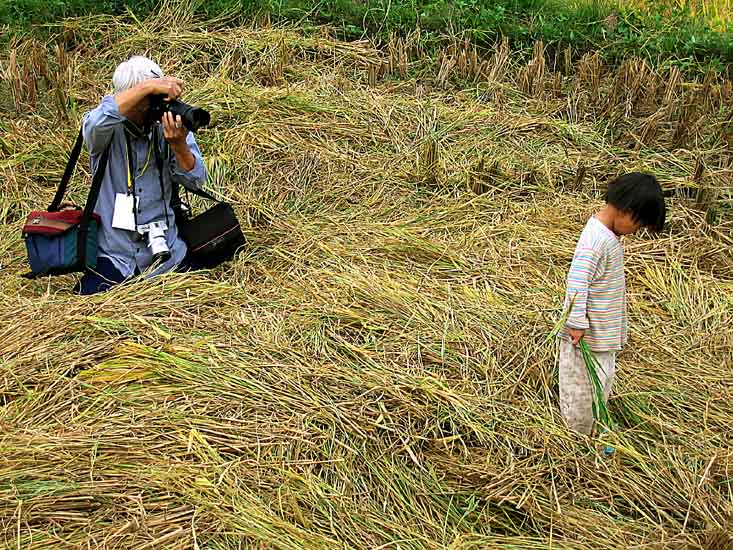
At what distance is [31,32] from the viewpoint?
5.40 meters

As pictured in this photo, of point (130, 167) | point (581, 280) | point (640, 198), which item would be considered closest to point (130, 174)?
point (130, 167)

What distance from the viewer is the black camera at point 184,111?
295cm

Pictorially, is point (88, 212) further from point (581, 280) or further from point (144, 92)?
point (581, 280)

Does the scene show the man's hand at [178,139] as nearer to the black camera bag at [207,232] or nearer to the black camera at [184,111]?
the black camera at [184,111]

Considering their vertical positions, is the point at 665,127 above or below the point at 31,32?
below

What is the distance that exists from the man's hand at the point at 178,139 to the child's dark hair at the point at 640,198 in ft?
4.96

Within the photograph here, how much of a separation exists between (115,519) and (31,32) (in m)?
4.21

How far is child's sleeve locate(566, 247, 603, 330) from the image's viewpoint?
7.87ft

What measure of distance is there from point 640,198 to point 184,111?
1.56m

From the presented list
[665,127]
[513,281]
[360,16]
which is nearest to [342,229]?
[513,281]

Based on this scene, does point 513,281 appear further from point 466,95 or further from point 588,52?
point 588,52

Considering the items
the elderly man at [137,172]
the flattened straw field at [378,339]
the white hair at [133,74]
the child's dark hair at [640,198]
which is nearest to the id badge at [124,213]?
the elderly man at [137,172]

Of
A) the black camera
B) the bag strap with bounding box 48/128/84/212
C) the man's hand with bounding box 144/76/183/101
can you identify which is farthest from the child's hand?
the bag strap with bounding box 48/128/84/212

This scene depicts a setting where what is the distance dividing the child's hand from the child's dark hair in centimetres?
35
